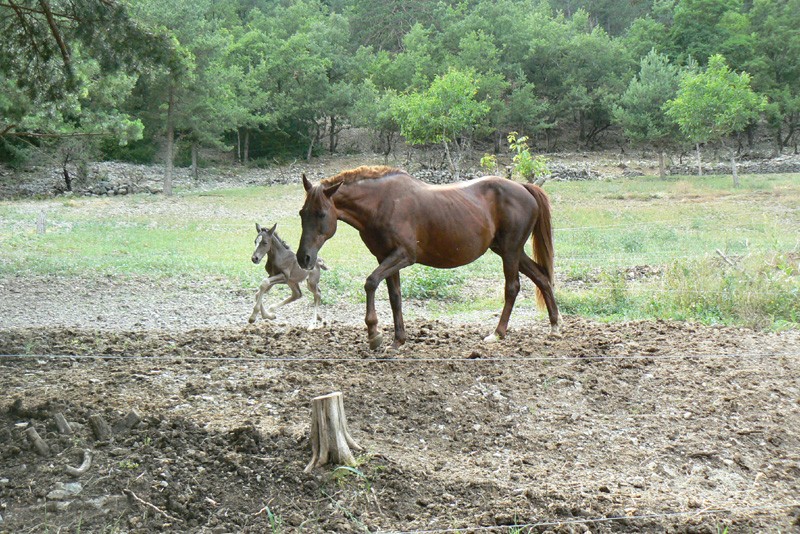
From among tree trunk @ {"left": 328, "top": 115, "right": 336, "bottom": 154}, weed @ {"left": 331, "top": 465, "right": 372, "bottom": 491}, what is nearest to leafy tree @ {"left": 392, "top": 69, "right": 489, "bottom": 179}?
tree trunk @ {"left": 328, "top": 115, "right": 336, "bottom": 154}

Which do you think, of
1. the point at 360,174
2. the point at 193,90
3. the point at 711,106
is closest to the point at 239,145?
the point at 193,90

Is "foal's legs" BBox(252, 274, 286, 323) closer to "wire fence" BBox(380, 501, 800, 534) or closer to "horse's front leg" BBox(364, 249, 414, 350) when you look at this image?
"horse's front leg" BBox(364, 249, 414, 350)

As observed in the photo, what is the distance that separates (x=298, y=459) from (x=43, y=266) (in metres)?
11.9

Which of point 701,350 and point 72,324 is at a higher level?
point 701,350

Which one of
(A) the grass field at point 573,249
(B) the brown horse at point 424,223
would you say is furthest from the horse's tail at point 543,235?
(A) the grass field at point 573,249

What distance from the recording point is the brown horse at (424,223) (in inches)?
258

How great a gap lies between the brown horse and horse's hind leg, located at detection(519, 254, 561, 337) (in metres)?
0.01

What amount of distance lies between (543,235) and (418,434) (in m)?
3.49

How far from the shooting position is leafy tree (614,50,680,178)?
156 feet

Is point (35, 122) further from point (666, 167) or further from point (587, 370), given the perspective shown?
point (666, 167)

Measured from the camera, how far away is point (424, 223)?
716 cm

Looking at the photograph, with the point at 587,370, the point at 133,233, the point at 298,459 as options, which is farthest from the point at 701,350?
the point at 133,233

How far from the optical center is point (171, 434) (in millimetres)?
4855

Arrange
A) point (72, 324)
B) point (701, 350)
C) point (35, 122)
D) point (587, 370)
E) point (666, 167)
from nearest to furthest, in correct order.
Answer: point (587, 370) → point (701, 350) → point (72, 324) → point (35, 122) → point (666, 167)
